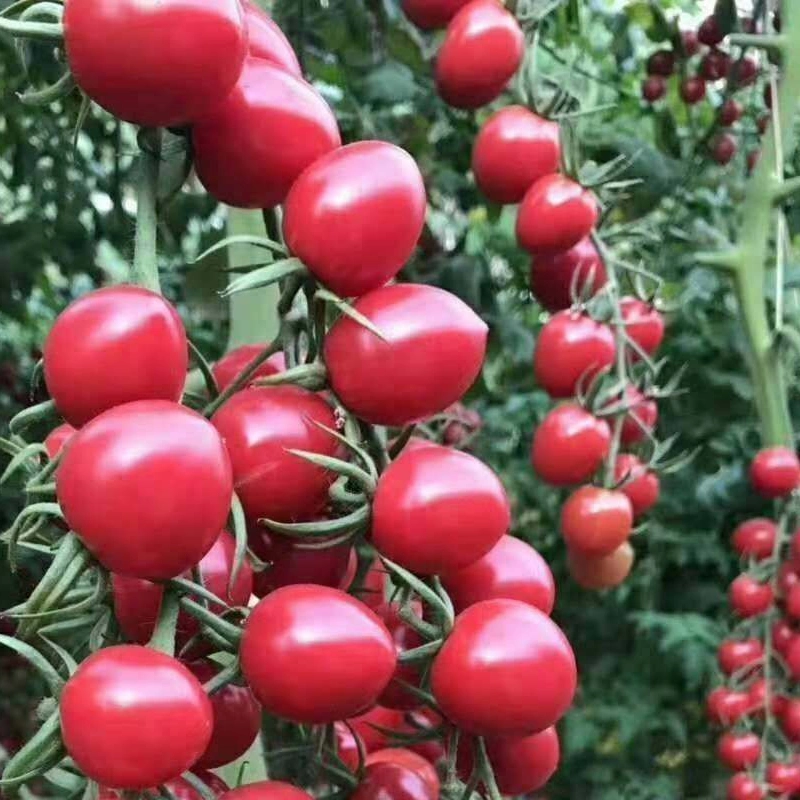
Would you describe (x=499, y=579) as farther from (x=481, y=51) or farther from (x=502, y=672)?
(x=481, y=51)

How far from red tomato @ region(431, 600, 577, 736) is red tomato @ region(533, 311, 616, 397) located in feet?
1.64

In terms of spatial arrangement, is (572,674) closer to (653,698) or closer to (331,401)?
(331,401)

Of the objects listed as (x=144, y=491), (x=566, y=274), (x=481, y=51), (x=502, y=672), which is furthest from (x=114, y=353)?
(x=566, y=274)

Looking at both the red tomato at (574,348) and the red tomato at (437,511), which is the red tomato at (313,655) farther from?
the red tomato at (574,348)

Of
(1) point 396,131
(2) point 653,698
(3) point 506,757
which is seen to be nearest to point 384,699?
(3) point 506,757

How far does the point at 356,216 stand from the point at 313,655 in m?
0.13

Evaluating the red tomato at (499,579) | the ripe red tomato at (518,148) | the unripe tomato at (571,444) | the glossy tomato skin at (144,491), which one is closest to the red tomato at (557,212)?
the ripe red tomato at (518,148)

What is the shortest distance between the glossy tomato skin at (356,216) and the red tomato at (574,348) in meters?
0.49

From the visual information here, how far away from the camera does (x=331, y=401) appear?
363 mm

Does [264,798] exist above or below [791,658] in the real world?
above

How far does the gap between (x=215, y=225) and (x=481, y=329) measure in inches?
36.1

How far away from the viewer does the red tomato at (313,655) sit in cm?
31

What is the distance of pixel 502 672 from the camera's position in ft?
1.13

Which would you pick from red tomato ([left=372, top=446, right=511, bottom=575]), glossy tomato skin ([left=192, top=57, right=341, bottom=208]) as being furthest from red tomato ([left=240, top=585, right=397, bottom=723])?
glossy tomato skin ([left=192, top=57, right=341, bottom=208])
